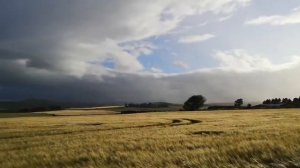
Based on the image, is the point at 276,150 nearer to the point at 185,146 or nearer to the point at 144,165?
the point at 144,165

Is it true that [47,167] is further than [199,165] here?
Yes

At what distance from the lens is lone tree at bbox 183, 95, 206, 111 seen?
560ft

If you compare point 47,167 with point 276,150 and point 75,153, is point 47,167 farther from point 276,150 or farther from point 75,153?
point 276,150

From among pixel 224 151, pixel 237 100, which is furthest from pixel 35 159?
pixel 237 100

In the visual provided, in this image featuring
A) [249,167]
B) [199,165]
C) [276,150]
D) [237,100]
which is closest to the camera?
[249,167]

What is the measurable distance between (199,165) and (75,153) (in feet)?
27.2

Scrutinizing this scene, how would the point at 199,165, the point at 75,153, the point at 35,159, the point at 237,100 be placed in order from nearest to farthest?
the point at 199,165, the point at 35,159, the point at 75,153, the point at 237,100

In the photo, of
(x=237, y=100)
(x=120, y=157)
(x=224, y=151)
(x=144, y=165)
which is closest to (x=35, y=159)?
(x=120, y=157)

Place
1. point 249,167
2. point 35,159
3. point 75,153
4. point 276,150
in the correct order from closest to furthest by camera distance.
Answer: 1. point 249,167
2. point 276,150
3. point 35,159
4. point 75,153

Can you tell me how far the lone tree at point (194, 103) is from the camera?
560 feet

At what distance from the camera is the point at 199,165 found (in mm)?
12656

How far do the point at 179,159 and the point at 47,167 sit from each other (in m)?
4.78

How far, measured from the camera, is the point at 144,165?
1373 cm

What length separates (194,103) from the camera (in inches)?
6732
